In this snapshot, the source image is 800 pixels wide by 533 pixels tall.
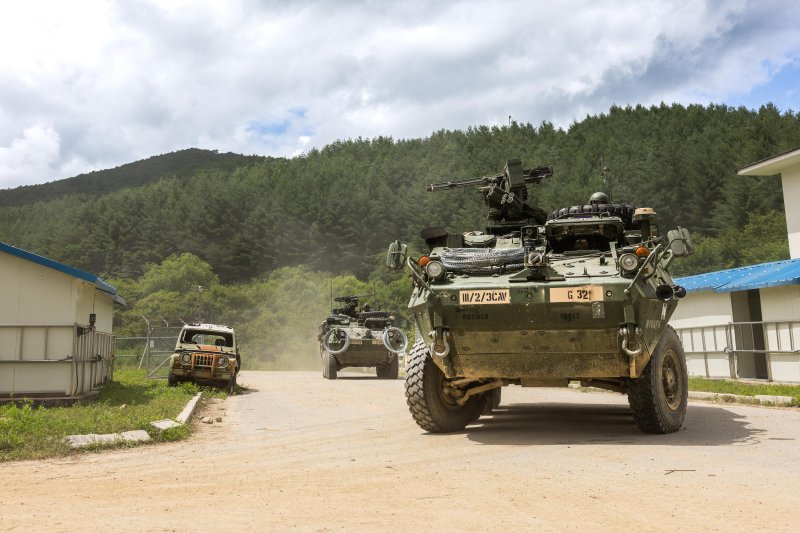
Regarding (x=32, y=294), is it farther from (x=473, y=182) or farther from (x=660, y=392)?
(x=660, y=392)

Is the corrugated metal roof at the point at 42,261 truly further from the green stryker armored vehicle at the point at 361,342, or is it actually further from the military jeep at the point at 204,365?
the green stryker armored vehicle at the point at 361,342

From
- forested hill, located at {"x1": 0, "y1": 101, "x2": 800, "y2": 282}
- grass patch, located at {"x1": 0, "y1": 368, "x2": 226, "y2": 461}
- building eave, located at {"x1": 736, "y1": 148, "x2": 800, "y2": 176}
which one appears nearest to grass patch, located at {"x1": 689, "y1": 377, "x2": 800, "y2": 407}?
building eave, located at {"x1": 736, "y1": 148, "x2": 800, "y2": 176}

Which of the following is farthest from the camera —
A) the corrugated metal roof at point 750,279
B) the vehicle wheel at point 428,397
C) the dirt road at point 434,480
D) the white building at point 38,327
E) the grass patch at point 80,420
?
the corrugated metal roof at point 750,279

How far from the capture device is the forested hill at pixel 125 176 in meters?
127

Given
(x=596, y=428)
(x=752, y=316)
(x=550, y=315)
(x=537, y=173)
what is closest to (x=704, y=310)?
(x=752, y=316)

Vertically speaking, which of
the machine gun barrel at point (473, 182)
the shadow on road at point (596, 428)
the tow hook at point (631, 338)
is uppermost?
the machine gun barrel at point (473, 182)

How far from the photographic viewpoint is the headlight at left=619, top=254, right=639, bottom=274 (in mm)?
7789

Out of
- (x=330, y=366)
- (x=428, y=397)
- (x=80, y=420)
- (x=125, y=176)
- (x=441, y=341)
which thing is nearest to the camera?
(x=441, y=341)

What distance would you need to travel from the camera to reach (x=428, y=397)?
8969 mm

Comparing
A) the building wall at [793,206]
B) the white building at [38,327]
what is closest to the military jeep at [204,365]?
the white building at [38,327]

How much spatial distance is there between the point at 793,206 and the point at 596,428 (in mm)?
14801

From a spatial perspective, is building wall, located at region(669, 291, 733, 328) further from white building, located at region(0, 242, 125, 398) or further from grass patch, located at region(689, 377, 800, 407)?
white building, located at region(0, 242, 125, 398)

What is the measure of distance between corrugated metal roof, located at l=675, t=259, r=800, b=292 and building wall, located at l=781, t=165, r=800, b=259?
86 cm

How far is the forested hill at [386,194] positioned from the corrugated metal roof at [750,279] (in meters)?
29.0
